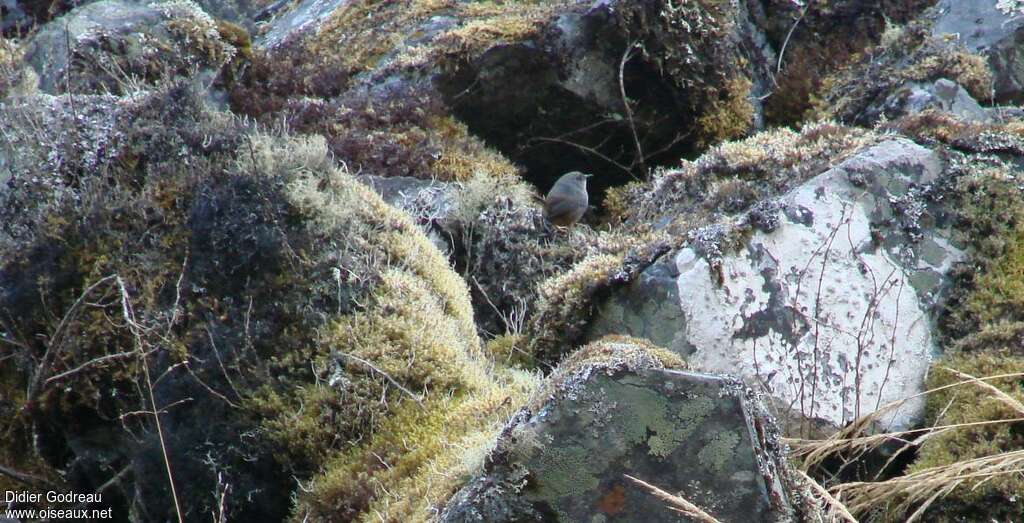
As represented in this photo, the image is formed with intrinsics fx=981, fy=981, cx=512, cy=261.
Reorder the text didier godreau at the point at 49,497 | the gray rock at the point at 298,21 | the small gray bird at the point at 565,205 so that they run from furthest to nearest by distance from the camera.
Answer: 1. the gray rock at the point at 298,21
2. the small gray bird at the point at 565,205
3. the text didier godreau at the point at 49,497

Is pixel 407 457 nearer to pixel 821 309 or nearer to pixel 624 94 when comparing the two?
pixel 821 309

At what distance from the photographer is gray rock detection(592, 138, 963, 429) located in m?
→ 5.11

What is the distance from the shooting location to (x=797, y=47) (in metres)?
9.10

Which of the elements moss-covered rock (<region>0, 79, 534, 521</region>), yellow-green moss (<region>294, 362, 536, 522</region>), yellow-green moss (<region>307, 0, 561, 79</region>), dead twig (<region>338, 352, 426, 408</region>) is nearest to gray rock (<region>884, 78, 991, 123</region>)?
yellow-green moss (<region>307, 0, 561, 79</region>)

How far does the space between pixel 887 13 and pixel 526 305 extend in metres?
5.07

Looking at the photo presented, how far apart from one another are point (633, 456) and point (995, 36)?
6.61m

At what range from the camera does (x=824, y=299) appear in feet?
17.6

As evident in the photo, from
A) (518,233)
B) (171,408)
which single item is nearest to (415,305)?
(171,408)

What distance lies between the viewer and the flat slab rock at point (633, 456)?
3.29 m

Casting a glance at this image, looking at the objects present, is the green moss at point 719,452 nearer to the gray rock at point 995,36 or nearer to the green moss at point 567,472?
the green moss at point 567,472

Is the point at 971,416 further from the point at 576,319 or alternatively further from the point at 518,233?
the point at 518,233

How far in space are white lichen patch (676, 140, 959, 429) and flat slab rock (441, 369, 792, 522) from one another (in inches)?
60.3

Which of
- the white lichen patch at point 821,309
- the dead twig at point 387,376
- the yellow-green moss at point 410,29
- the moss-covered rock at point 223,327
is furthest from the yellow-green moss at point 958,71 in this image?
the dead twig at point 387,376

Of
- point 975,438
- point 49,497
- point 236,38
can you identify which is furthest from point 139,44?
point 975,438
